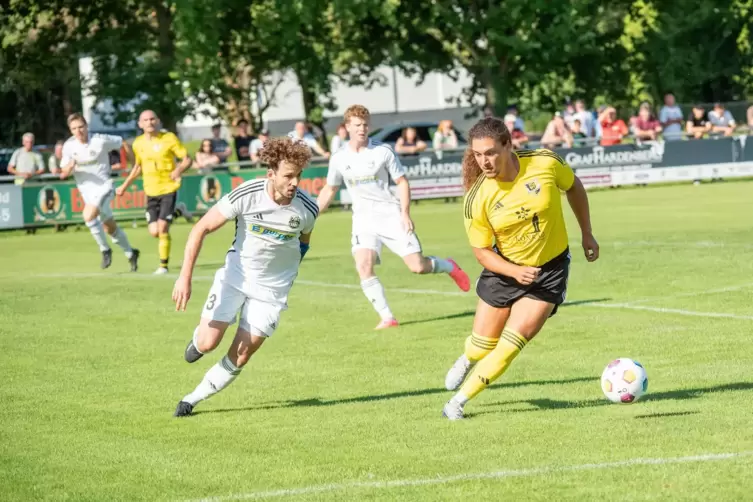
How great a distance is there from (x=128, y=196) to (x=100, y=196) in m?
9.33

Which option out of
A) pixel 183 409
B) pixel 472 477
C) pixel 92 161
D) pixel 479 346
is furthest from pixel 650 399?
pixel 92 161

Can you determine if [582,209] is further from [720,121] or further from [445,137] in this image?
[720,121]

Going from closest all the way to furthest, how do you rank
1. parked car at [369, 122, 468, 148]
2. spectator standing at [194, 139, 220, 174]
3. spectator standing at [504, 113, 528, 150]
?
spectator standing at [194, 139, 220, 174], spectator standing at [504, 113, 528, 150], parked car at [369, 122, 468, 148]

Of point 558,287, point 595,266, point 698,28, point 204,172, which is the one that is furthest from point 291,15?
point 558,287

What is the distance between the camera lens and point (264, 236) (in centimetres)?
922

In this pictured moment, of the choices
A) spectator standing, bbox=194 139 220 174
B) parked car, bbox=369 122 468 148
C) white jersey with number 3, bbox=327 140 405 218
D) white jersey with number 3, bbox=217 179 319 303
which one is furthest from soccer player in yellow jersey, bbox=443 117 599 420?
parked car, bbox=369 122 468 148

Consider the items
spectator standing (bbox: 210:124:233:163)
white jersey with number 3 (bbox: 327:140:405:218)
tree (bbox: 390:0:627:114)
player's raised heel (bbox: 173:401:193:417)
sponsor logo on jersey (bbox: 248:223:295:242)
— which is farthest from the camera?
tree (bbox: 390:0:627:114)

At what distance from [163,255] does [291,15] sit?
21.5m

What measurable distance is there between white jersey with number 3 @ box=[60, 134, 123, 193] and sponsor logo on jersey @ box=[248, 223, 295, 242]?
476 inches

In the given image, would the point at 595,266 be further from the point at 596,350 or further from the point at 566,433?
the point at 566,433

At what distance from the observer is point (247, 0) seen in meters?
41.2

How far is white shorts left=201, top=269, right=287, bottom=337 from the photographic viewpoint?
9.18 m

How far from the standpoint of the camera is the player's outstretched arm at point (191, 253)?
870cm

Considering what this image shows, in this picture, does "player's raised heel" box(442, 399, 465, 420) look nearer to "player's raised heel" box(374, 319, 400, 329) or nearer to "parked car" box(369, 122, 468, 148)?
"player's raised heel" box(374, 319, 400, 329)
